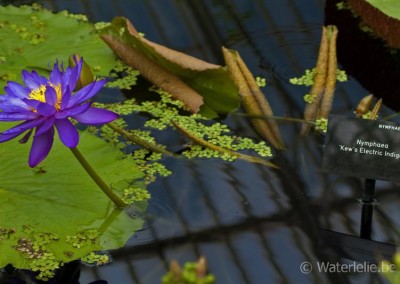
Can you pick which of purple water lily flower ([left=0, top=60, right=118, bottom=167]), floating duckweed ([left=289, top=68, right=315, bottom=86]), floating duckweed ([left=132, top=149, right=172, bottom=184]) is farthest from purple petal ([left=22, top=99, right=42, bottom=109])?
floating duckweed ([left=289, top=68, right=315, bottom=86])

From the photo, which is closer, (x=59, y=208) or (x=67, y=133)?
(x=67, y=133)

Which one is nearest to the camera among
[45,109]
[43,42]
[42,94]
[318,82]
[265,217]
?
[45,109]

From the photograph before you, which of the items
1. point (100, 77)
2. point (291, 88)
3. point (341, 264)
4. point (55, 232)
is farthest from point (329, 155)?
point (100, 77)

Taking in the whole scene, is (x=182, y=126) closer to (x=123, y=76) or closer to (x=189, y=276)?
(x=123, y=76)

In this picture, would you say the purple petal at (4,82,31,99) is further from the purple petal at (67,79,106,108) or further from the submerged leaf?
the submerged leaf

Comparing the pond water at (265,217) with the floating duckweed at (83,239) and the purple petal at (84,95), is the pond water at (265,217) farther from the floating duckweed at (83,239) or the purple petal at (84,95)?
the purple petal at (84,95)

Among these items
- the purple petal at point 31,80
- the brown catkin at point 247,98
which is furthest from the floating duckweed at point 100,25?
the purple petal at point 31,80

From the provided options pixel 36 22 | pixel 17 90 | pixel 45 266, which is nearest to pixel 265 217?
pixel 45 266
